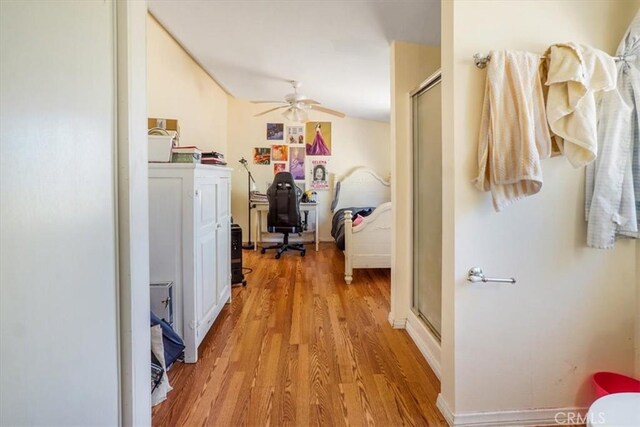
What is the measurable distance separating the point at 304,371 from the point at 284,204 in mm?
2837

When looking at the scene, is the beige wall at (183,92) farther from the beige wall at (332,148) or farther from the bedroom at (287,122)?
the beige wall at (332,148)

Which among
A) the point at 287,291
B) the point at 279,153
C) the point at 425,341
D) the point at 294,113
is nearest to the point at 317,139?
the point at 279,153

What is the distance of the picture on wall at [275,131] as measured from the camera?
5551mm

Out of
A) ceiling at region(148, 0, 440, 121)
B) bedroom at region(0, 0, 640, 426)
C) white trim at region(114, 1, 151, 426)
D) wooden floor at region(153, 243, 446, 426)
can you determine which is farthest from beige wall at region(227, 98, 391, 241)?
white trim at region(114, 1, 151, 426)

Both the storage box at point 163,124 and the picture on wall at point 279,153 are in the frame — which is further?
the picture on wall at point 279,153

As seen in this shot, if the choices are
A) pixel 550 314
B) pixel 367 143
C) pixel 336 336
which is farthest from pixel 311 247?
pixel 550 314

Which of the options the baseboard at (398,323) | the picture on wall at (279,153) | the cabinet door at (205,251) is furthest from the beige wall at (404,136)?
the picture on wall at (279,153)

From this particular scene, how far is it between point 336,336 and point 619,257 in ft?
5.33

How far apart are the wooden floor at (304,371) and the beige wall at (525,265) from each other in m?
0.36

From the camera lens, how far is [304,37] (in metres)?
2.74

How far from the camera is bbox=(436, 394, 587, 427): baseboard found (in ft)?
4.75

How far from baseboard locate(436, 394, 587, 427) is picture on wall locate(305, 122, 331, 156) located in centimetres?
457

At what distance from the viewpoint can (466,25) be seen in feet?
4.56

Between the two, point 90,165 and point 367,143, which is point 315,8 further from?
point 367,143
